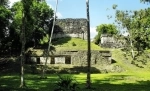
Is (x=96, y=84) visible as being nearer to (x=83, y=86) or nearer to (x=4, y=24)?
(x=83, y=86)

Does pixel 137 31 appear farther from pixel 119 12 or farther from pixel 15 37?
pixel 15 37

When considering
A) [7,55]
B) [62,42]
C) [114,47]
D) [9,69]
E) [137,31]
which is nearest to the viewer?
[9,69]

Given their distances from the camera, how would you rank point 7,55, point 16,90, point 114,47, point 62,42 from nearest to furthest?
point 16,90, point 7,55, point 62,42, point 114,47

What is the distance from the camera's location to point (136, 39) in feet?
221

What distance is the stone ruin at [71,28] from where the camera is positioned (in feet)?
281

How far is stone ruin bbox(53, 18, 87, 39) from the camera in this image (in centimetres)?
8556

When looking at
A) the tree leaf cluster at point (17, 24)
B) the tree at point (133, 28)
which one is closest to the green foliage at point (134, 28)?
the tree at point (133, 28)

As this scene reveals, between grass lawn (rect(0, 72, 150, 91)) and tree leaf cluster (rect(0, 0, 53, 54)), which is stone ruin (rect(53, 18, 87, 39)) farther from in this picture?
grass lawn (rect(0, 72, 150, 91))

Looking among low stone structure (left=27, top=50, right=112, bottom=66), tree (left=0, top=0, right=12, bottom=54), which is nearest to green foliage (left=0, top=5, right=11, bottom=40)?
tree (left=0, top=0, right=12, bottom=54)

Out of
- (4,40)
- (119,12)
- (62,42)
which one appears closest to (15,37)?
(4,40)

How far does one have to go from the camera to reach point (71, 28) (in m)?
86.6

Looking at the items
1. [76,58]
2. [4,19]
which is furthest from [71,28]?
[4,19]

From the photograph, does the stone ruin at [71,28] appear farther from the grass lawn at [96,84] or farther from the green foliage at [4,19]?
the grass lawn at [96,84]

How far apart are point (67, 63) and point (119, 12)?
47.5ft
